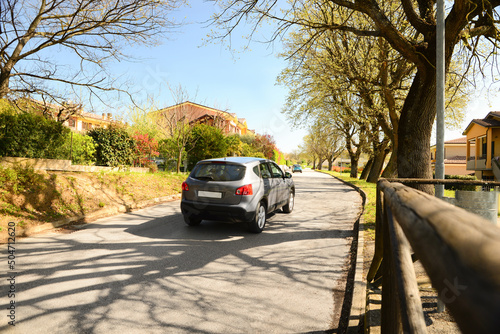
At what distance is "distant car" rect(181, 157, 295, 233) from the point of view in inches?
273

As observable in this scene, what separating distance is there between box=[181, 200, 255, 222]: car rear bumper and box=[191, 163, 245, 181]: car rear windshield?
64 centimetres

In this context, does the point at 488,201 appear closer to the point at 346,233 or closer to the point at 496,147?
the point at 346,233

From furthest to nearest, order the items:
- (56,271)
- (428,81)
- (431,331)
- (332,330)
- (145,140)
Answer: (145,140), (428,81), (56,271), (332,330), (431,331)

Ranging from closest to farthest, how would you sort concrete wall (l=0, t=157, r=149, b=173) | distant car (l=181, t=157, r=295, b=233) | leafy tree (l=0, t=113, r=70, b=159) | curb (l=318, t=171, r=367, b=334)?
curb (l=318, t=171, r=367, b=334), distant car (l=181, t=157, r=295, b=233), concrete wall (l=0, t=157, r=149, b=173), leafy tree (l=0, t=113, r=70, b=159)

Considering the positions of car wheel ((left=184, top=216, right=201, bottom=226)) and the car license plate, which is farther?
car wheel ((left=184, top=216, right=201, bottom=226))

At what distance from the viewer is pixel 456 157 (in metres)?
48.8

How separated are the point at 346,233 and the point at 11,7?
1037cm

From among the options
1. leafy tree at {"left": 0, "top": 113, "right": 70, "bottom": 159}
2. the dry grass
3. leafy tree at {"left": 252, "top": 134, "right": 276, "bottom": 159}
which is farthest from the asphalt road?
leafy tree at {"left": 252, "top": 134, "right": 276, "bottom": 159}

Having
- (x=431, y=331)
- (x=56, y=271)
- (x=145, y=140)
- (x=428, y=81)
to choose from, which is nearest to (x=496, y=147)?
(x=428, y=81)

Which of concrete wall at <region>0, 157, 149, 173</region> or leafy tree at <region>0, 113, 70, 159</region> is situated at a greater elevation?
leafy tree at <region>0, 113, 70, 159</region>

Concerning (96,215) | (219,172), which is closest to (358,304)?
(219,172)

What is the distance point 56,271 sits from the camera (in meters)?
4.57

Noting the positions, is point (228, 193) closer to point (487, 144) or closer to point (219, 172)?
point (219, 172)

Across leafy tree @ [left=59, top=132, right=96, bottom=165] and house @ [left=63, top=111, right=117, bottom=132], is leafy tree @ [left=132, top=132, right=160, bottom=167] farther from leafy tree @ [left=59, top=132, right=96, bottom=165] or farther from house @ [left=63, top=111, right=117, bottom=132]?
leafy tree @ [left=59, top=132, right=96, bottom=165]
